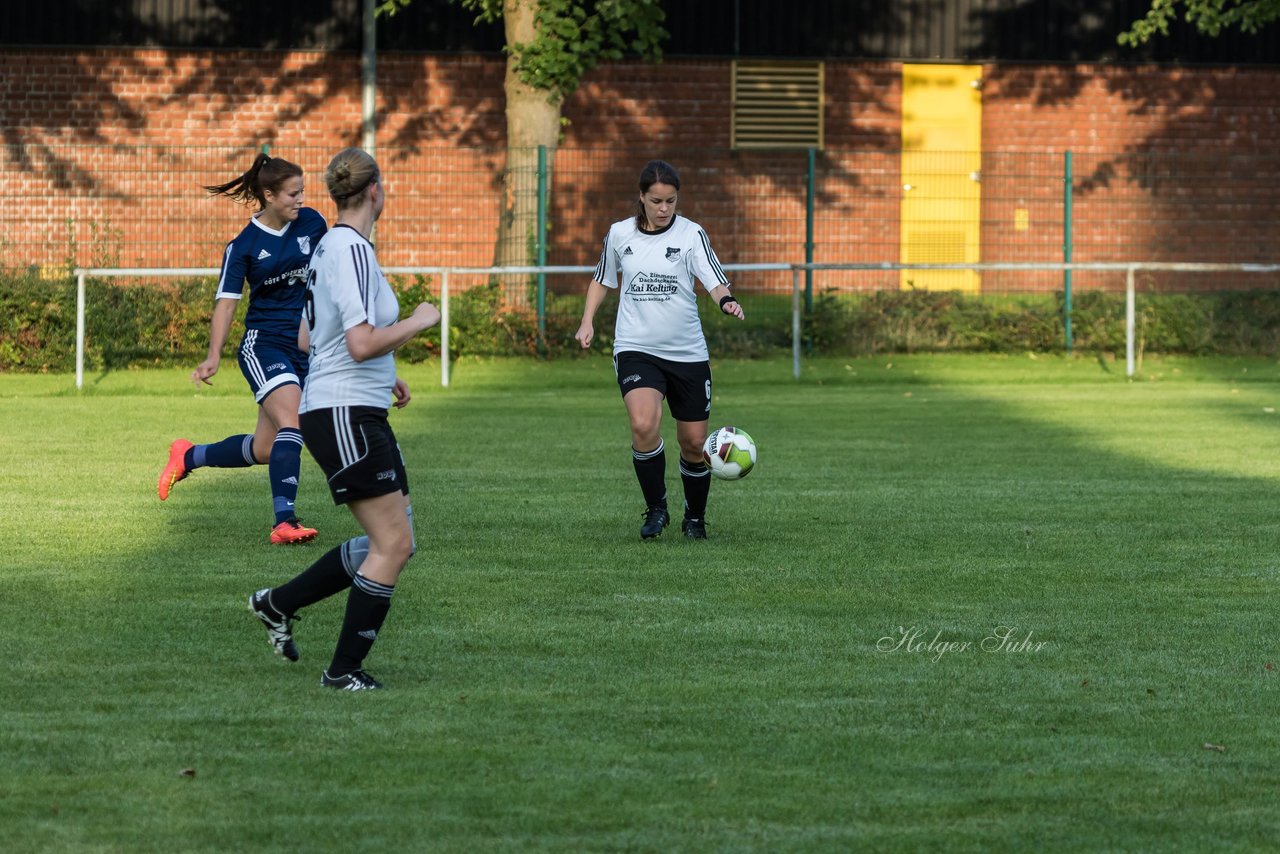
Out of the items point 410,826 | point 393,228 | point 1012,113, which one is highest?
point 1012,113

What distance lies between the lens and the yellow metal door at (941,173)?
2522 centimetres

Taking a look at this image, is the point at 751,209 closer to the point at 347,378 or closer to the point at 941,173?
the point at 941,173

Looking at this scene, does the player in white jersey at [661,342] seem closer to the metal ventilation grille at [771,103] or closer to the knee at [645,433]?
the knee at [645,433]

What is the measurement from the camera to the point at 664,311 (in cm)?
959

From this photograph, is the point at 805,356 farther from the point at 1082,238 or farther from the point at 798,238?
the point at 1082,238

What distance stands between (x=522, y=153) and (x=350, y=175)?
16.5 meters

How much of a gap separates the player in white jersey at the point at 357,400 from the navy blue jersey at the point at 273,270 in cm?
355

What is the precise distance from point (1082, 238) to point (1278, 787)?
20.8 meters

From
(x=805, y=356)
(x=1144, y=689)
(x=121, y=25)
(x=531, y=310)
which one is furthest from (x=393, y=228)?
(x=1144, y=689)

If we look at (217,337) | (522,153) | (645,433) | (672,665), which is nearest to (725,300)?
(645,433)

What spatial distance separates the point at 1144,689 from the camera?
6266 millimetres

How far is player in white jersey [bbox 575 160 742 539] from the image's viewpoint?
9562mm

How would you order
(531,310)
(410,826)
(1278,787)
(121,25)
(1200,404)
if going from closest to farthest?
(410,826) < (1278,787) < (1200,404) < (531,310) < (121,25)

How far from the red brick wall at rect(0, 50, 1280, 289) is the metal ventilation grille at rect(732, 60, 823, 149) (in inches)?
8.9
